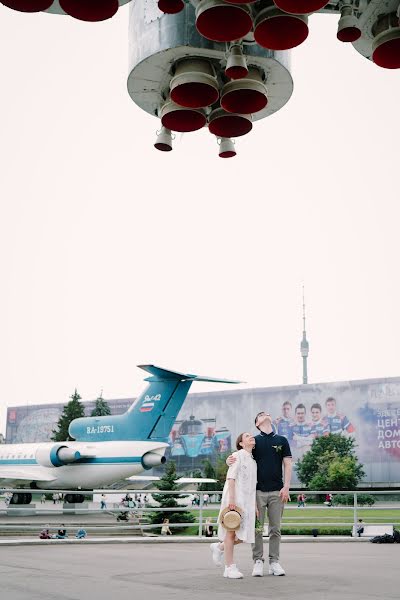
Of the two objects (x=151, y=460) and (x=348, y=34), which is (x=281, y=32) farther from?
(x=151, y=460)

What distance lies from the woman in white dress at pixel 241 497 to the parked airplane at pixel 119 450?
91.9ft

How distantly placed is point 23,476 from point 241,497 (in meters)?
33.1

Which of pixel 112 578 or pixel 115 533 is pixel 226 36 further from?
pixel 115 533

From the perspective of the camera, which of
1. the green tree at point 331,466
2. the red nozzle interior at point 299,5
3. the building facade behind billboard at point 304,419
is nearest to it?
the red nozzle interior at point 299,5

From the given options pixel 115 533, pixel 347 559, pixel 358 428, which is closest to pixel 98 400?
pixel 358 428

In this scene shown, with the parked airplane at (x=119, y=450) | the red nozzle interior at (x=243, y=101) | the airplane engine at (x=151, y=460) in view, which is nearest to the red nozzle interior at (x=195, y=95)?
the red nozzle interior at (x=243, y=101)

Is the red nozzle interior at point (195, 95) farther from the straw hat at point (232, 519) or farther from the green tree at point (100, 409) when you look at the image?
the green tree at point (100, 409)

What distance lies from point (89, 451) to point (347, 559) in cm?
2931

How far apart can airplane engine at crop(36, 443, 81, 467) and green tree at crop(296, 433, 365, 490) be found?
43.6 metres

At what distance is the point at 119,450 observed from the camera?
35.8m

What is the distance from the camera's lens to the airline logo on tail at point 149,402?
3694 centimetres

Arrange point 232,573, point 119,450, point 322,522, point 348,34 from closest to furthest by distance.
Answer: point 348,34
point 232,573
point 322,522
point 119,450

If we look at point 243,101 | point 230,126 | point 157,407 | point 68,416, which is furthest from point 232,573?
point 68,416

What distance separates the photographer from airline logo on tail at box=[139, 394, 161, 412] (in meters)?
36.9
